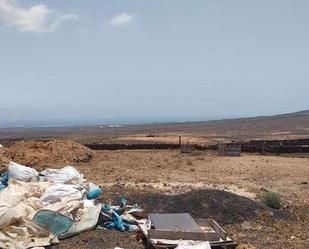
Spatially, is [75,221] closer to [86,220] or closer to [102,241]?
[86,220]

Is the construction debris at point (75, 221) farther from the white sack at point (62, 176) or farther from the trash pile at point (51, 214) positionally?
the white sack at point (62, 176)

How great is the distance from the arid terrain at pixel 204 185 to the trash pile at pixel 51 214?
0.31 m

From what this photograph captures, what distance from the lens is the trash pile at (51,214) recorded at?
8758mm

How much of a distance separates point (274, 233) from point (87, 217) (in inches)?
148

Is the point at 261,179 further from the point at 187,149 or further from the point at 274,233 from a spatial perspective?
the point at 187,149

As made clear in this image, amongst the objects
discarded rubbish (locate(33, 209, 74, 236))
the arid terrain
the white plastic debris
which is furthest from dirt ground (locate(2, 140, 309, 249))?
the white plastic debris

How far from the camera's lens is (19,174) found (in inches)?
529

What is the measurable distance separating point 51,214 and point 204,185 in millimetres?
7758

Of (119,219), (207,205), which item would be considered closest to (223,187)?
(207,205)

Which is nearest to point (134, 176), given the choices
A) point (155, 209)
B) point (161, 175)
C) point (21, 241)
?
point (161, 175)

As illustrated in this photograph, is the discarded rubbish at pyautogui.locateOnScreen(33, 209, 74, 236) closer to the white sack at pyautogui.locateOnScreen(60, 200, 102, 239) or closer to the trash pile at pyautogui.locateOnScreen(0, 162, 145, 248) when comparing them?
the trash pile at pyautogui.locateOnScreen(0, 162, 145, 248)

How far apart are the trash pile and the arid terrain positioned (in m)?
0.31

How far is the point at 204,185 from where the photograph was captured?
16.4m

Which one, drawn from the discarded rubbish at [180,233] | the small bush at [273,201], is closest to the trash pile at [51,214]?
the discarded rubbish at [180,233]
